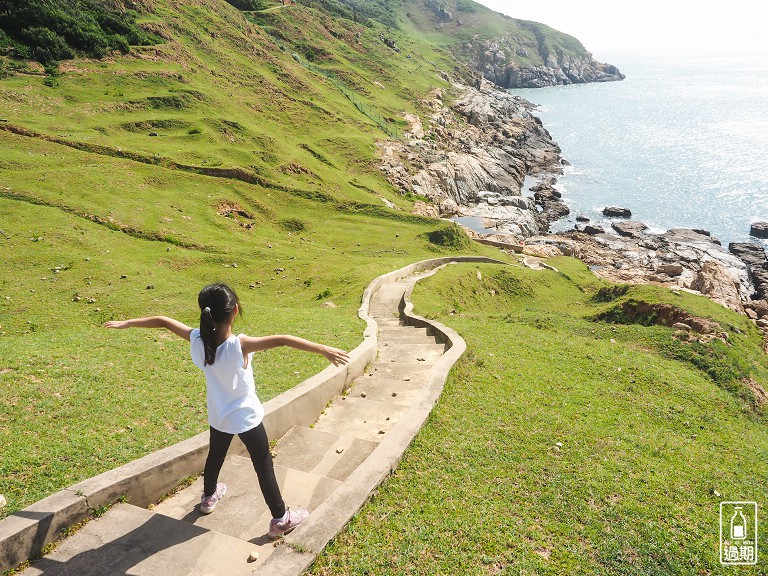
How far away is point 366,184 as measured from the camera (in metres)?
47.9

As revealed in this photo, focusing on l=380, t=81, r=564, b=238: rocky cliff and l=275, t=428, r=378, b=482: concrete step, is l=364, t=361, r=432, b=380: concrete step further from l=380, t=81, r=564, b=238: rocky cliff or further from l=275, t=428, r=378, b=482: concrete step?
l=380, t=81, r=564, b=238: rocky cliff

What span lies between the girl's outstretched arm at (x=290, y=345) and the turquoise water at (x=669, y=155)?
58.1 m

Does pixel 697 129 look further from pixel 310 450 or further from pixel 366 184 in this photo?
pixel 310 450

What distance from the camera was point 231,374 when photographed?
550cm

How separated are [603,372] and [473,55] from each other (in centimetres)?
19327

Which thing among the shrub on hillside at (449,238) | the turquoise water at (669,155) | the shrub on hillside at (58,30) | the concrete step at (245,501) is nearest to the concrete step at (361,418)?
the concrete step at (245,501)

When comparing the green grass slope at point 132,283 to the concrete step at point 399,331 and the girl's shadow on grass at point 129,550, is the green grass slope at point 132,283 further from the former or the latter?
the concrete step at point 399,331

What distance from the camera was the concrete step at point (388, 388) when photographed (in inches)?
411

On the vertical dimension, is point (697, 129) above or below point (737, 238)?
above

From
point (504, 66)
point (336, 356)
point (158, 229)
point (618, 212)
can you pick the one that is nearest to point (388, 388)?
point (336, 356)

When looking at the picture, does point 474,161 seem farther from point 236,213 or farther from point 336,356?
point 336,356

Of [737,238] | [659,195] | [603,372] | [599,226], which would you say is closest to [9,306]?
[603,372]

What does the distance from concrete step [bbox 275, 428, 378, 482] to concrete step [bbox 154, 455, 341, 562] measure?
1.62ft

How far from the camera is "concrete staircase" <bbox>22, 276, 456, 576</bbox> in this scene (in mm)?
5137
